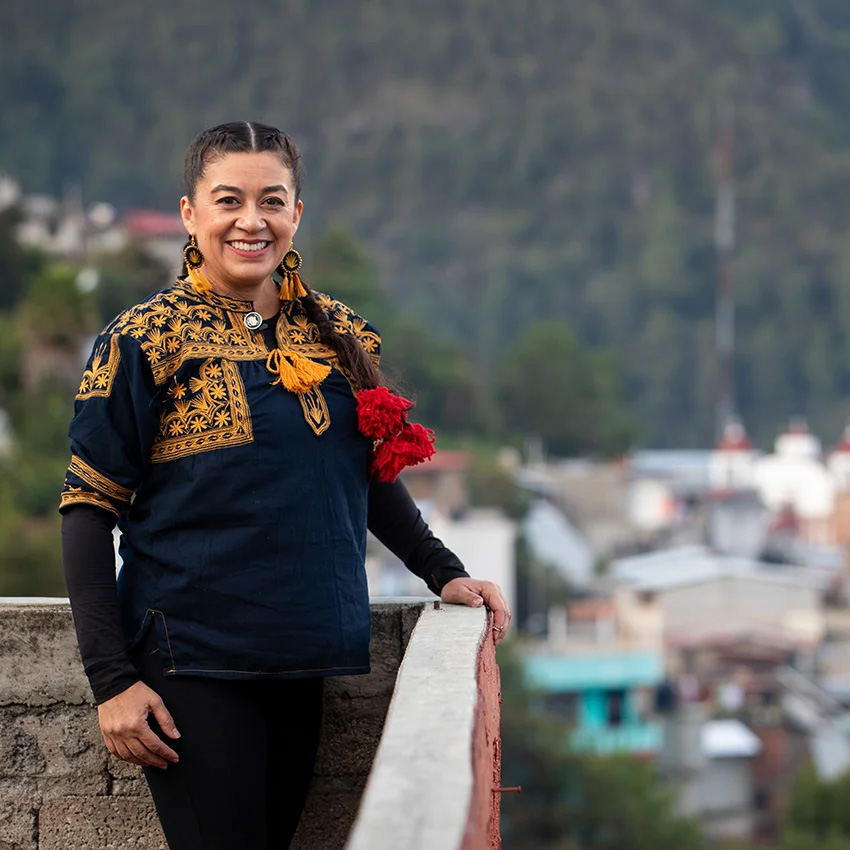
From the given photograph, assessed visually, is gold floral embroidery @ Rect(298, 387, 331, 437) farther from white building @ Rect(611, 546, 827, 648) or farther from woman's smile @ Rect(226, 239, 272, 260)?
white building @ Rect(611, 546, 827, 648)

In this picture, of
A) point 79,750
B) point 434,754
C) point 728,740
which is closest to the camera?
point 434,754

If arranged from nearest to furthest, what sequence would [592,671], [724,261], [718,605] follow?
[592,671] < [718,605] < [724,261]

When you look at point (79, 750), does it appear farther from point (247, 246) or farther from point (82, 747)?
point (247, 246)

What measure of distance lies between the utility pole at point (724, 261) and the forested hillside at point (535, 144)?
2.58ft

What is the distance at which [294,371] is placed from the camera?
2.22 meters

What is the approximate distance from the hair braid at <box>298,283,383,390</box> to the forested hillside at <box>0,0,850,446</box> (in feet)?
342

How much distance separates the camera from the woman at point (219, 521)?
2.11 m

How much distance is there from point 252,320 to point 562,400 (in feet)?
267

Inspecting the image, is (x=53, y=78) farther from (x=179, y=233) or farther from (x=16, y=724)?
(x=16, y=724)

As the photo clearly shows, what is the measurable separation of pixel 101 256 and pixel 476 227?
248 ft

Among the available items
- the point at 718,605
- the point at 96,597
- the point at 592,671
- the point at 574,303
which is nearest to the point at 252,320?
the point at 96,597

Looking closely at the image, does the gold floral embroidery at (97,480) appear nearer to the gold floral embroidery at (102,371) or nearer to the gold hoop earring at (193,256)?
the gold floral embroidery at (102,371)

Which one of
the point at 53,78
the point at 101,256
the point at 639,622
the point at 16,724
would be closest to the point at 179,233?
the point at 101,256

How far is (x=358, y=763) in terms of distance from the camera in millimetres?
2682
